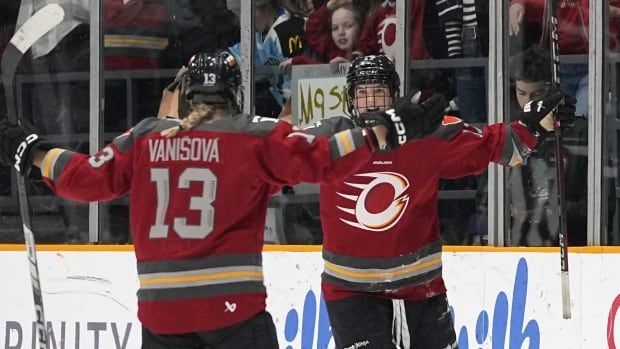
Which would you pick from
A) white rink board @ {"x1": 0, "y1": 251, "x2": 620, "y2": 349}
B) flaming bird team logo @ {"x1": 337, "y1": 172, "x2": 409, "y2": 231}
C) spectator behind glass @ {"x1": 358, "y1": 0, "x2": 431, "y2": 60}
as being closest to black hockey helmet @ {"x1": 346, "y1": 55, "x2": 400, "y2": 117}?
flaming bird team logo @ {"x1": 337, "y1": 172, "x2": 409, "y2": 231}

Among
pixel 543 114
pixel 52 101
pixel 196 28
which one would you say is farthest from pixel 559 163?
pixel 52 101

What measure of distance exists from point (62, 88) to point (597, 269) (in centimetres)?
300

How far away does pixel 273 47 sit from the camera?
6.78 metres

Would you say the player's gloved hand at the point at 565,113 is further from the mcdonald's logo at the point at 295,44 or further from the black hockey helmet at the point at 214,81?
the mcdonald's logo at the point at 295,44

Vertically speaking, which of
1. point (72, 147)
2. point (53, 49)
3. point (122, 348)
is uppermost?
point (53, 49)

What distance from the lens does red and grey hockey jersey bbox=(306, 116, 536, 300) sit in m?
4.44

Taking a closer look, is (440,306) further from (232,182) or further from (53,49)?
(53,49)

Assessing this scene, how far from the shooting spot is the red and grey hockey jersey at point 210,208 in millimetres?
3578

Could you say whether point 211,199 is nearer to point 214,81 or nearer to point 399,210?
point 214,81

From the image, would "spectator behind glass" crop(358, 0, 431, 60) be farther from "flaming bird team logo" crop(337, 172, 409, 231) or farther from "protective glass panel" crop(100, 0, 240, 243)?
"flaming bird team logo" crop(337, 172, 409, 231)

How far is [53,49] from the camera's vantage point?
723 cm

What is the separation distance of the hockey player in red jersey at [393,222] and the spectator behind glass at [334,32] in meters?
2.03

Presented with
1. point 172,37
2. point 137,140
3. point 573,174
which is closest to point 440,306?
point 137,140

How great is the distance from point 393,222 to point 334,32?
2.32m
